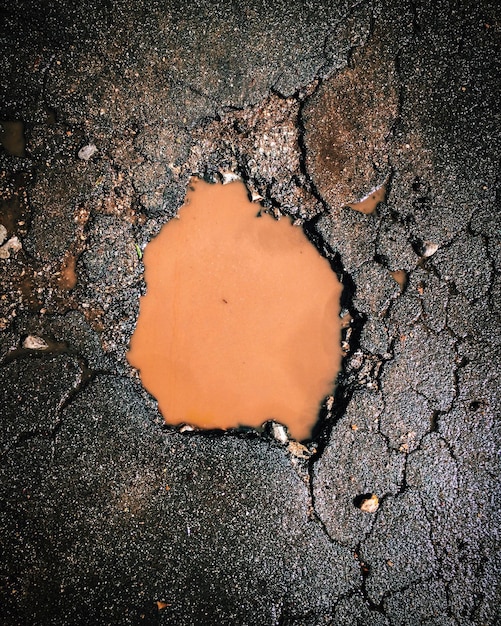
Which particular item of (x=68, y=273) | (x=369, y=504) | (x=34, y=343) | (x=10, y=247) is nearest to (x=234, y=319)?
(x=68, y=273)

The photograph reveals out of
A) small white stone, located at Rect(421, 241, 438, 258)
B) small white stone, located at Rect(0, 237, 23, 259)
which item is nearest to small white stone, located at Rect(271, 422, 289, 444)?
small white stone, located at Rect(421, 241, 438, 258)

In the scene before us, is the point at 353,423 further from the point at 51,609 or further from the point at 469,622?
the point at 51,609

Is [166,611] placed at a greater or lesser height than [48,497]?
lesser

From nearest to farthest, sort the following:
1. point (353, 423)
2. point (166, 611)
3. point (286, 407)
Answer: point (166, 611) → point (353, 423) → point (286, 407)

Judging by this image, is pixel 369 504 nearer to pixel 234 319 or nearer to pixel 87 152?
pixel 234 319

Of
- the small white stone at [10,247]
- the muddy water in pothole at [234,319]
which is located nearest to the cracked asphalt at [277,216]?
the small white stone at [10,247]

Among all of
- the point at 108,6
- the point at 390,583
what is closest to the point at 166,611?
the point at 390,583
